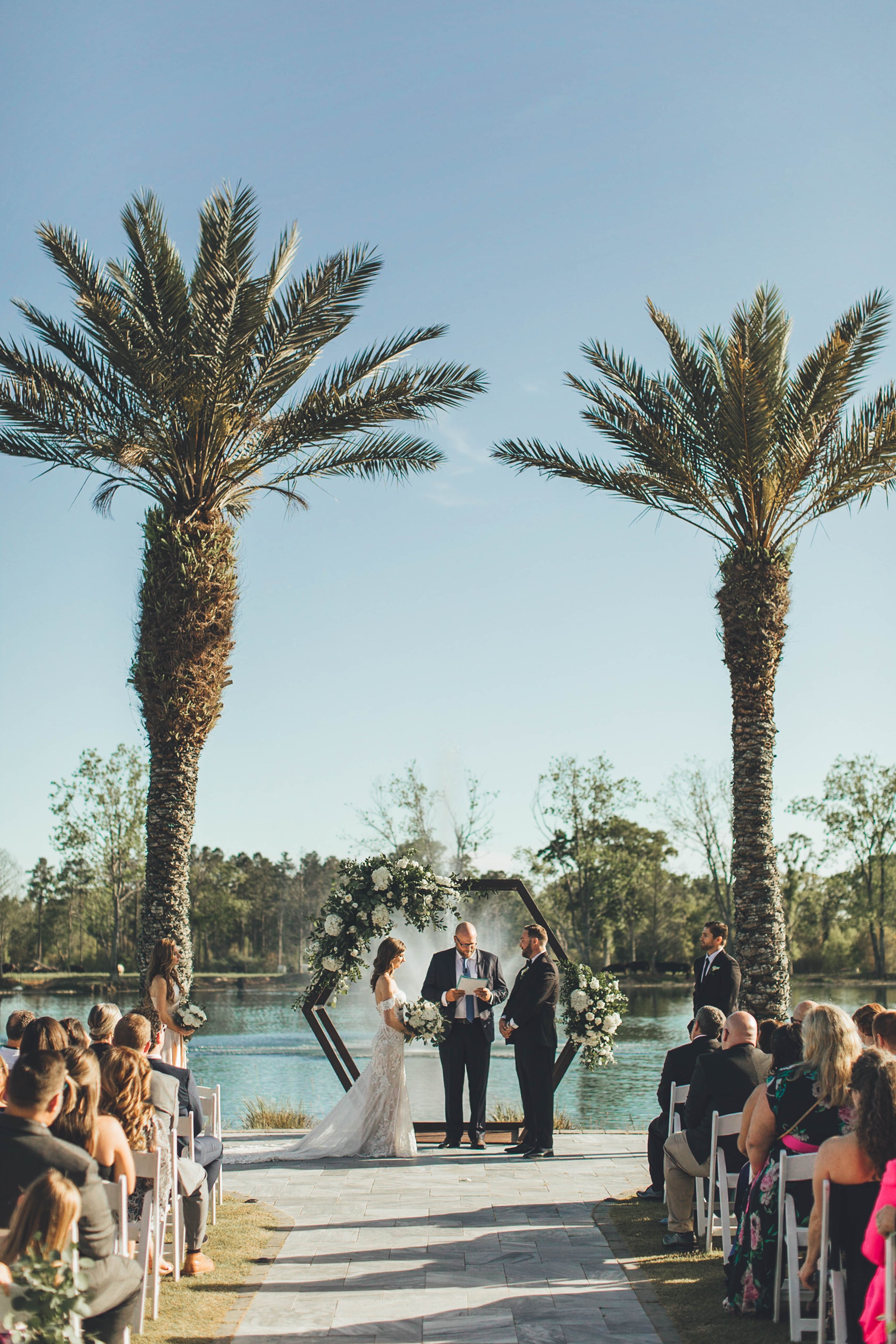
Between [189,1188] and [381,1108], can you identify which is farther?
[381,1108]

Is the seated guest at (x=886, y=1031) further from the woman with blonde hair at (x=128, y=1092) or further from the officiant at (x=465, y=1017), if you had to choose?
the officiant at (x=465, y=1017)

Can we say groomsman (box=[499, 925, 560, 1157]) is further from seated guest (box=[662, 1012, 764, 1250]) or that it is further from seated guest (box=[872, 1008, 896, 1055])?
seated guest (box=[872, 1008, 896, 1055])

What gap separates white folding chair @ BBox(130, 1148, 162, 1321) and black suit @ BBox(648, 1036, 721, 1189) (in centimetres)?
362

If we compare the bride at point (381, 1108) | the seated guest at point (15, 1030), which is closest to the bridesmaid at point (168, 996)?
the seated guest at point (15, 1030)

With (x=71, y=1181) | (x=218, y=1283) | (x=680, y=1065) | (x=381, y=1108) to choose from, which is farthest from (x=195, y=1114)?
(x=381, y=1108)

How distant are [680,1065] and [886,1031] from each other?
9.91 ft

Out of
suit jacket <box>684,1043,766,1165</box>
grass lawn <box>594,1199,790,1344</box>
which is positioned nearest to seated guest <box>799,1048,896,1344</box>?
grass lawn <box>594,1199,790,1344</box>

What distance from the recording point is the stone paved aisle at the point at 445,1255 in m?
5.49

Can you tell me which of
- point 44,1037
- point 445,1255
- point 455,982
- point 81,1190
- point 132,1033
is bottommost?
point 445,1255

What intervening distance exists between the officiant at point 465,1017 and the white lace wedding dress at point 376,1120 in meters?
0.49

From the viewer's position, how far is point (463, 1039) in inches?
417

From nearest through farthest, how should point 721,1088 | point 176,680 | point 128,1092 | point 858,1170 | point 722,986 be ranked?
point 858,1170 < point 128,1092 < point 721,1088 < point 722,986 < point 176,680

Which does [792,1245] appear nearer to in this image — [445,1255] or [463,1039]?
[445,1255]

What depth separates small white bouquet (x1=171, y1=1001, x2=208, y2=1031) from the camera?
874 cm
